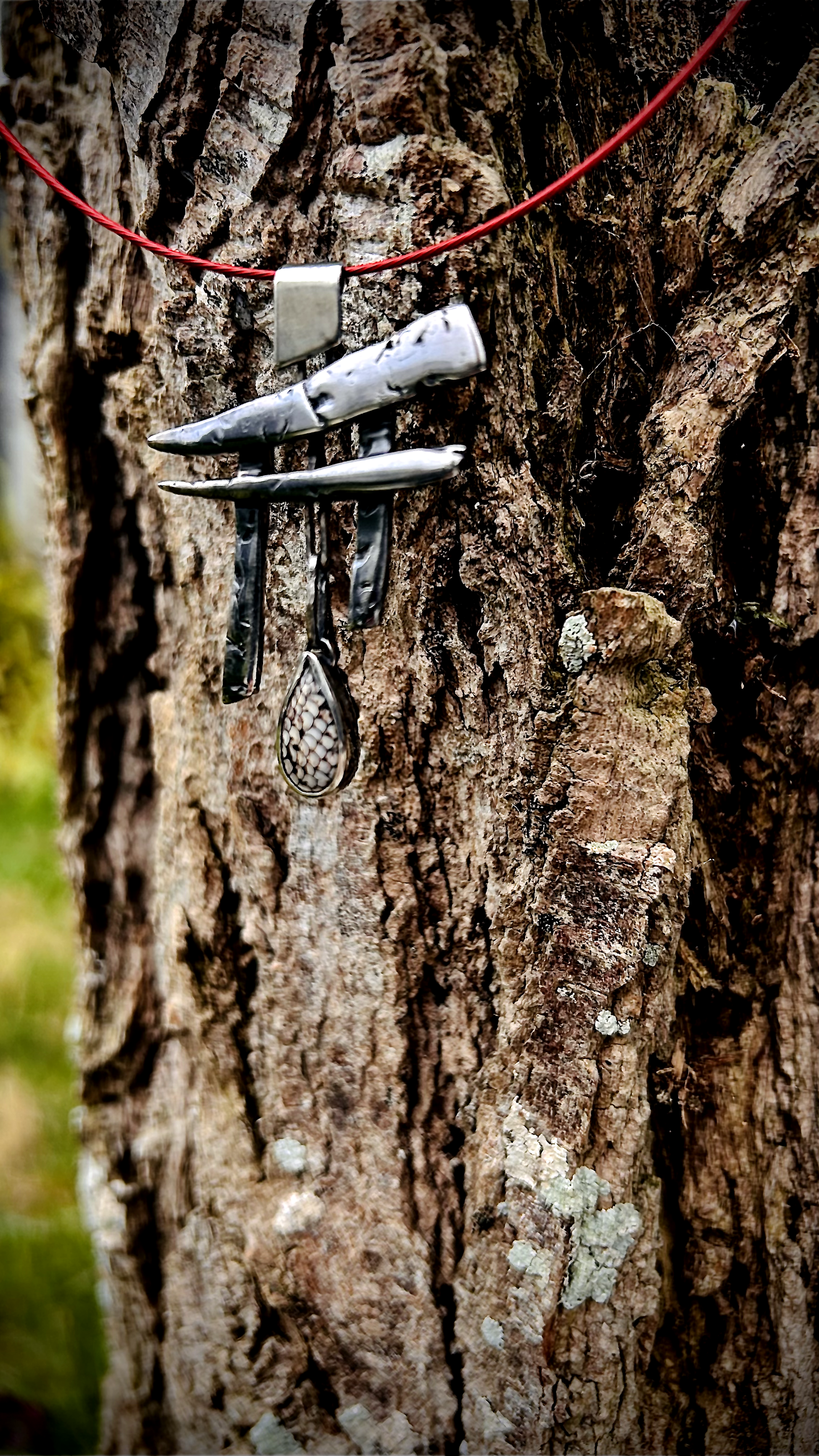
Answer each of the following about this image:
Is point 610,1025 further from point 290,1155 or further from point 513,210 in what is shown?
point 513,210

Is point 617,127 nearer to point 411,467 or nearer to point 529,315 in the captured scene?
point 529,315

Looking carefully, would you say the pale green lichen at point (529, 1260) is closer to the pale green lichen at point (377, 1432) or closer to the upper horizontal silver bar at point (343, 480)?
the pale green lichen at point (377, 1432)

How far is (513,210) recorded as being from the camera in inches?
47.0

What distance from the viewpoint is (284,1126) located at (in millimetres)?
1611

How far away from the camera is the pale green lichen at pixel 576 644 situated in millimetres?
1294

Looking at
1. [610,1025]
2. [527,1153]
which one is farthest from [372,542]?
[527,1153]

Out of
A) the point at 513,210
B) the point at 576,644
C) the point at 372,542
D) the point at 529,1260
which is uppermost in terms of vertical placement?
the point at 513,210

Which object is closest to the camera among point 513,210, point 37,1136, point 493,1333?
point 513,210

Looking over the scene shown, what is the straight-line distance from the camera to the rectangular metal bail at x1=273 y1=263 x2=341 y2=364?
123cm

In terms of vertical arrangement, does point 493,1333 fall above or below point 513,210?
below

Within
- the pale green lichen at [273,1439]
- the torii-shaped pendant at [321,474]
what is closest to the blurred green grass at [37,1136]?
the pale green lichen at [273,1439]

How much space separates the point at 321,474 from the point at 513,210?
1.25 ft

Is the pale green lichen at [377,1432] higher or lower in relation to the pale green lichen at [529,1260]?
lower

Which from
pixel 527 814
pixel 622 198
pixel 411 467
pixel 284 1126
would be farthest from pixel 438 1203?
pixel 622 198
